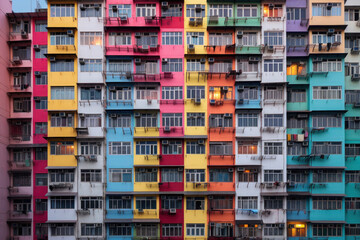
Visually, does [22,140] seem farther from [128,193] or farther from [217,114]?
[217,114]

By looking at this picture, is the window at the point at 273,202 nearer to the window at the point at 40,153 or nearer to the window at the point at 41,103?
the window at the point at 40,153

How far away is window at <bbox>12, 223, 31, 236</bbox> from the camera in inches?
927

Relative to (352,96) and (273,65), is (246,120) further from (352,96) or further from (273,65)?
(352,96)

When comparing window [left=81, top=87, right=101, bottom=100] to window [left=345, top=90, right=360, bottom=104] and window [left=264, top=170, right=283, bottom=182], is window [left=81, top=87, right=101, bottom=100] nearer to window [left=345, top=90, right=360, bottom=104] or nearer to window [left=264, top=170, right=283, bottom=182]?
window [left=264, top=170, right=283, bottom=182]

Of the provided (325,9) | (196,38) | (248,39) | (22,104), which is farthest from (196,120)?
(22,104)

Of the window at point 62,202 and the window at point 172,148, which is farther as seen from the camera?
the window at point 172,148

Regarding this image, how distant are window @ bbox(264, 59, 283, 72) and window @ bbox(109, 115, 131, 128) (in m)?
11.6

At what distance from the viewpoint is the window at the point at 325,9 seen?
897 inches

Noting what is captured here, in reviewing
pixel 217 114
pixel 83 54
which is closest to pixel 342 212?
pixel 217 114

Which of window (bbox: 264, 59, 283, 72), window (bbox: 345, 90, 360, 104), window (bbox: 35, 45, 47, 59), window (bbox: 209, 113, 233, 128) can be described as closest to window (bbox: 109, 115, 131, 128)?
window (bbox: 209, 113, 233, 128)

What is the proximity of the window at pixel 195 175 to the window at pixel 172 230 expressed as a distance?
3.62 m

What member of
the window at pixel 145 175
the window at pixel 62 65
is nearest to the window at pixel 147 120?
the window at pixel 145 175

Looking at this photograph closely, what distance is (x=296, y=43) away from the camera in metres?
23.3

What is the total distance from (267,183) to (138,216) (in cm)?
1022
